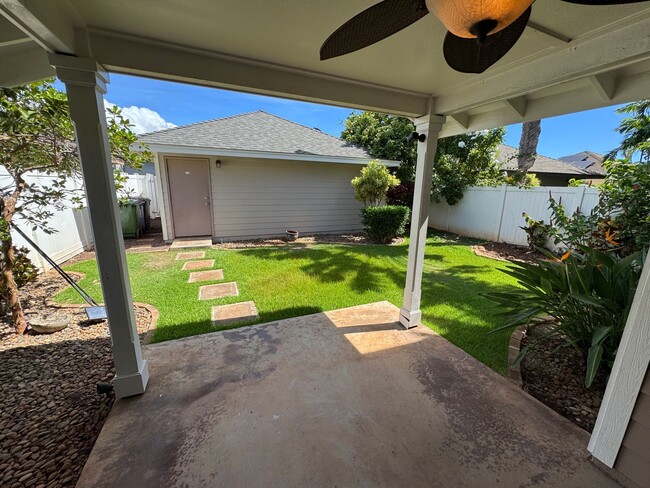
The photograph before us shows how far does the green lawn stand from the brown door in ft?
5.05

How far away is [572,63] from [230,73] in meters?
2.29

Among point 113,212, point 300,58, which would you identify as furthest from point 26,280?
point 300,58

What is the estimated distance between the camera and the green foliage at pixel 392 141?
10.8 meters

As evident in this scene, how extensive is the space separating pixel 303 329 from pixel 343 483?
171 centimetres

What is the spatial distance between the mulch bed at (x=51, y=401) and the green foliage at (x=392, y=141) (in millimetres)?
9203

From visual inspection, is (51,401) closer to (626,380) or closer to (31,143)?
(31,143)

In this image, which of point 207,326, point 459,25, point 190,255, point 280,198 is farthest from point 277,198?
point 459,25

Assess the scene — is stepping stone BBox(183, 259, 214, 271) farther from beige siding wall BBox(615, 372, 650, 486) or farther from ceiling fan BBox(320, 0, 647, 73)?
beige siding wall BBox(615, 372, 650, 486)

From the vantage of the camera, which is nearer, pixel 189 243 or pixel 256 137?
pixel 189 243

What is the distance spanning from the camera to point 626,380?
1.56m

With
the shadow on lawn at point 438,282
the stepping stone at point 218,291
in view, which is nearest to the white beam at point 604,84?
the shadow on lawn at point 438,282

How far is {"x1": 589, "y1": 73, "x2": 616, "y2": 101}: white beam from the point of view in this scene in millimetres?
1973

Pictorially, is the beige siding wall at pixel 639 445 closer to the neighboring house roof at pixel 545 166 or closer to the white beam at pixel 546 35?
the white beam at pixel 546 35

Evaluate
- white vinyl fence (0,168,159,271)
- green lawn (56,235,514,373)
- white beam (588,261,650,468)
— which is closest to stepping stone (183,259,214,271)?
green lawn (56,235,514,373)
